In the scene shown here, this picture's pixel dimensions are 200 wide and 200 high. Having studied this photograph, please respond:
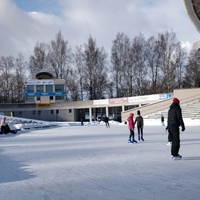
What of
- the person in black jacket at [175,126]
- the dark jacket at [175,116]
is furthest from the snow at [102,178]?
the dark jacket at [175,116]

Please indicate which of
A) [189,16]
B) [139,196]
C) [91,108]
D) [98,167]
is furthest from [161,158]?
[91,108]

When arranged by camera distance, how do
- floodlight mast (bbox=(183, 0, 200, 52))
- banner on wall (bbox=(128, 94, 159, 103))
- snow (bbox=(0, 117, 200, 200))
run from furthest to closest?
banner on wall (bbox=(128, 94, 159, 103)) < floodlight mast (bbox=(183, 0, 200, 52)) < snow (bbox=(0, 117, 200, 200))

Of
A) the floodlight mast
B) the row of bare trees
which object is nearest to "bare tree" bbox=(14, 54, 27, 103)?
the row of bare trees

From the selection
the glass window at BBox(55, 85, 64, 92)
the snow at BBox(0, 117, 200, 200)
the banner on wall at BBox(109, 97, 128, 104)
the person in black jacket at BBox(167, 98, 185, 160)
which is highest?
the glass window at BBox(55, 85, 64, 92)

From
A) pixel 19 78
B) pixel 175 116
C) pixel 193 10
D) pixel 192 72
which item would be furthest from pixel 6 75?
pixel 175 116

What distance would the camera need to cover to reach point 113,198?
507cm

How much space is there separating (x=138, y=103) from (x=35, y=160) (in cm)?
4308

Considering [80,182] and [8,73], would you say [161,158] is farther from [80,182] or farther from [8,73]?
[8,73]

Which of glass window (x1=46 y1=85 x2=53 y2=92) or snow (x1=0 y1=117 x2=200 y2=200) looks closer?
snow (x1=0 y1=117 x2=200 y2=200)

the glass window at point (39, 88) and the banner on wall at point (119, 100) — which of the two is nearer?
the banner on wall at point (119, 100)

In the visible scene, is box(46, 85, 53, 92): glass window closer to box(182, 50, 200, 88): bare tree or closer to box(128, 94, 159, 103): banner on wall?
box(128, 94, 159, 103): banner on wall

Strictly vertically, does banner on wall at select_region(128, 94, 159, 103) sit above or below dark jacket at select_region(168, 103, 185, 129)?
above

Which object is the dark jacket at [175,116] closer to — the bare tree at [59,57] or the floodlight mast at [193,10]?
the floodlight mast at [193,10]

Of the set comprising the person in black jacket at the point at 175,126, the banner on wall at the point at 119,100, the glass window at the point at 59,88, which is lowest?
the person in black jacket at the point at 175,126
